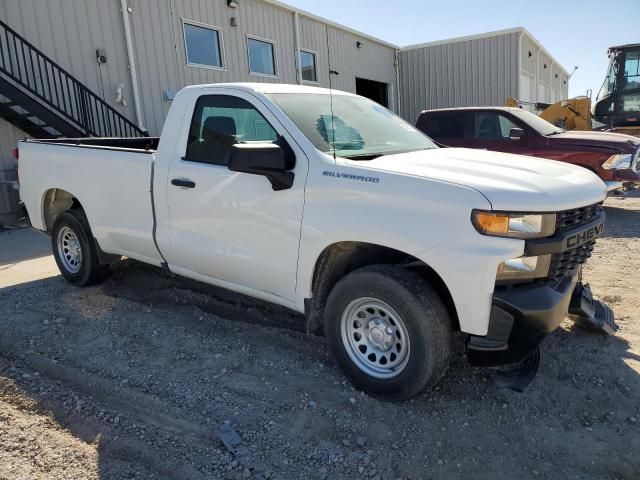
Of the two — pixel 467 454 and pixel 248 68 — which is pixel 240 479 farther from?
pixel 248 68

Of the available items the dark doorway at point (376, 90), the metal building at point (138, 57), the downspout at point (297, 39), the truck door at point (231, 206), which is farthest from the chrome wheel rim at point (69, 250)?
the dark doorway at point (376, 90)

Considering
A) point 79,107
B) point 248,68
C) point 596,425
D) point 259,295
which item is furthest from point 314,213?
point 248,68

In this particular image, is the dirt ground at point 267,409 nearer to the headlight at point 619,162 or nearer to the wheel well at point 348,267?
the wheel well at point 348,267

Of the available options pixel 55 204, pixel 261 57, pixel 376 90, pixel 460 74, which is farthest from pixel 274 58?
pixel 55 204

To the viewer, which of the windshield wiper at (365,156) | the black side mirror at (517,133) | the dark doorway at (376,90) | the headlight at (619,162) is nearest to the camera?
the windshield wiper at (365,156)

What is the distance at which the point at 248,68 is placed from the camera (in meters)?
13.7

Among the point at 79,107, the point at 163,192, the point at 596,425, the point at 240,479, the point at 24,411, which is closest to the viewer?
the point at 240,479

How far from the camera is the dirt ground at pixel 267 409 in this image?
2551mm

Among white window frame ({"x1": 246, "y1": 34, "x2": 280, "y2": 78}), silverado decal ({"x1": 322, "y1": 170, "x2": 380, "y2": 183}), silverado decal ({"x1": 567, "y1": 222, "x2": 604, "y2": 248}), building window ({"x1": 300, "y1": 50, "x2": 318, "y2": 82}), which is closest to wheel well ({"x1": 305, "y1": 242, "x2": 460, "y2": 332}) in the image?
silverado decal ({"x1": 322, "y1": 170, "x2": 380, "y2": 183})

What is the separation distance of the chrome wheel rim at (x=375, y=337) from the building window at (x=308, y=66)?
545 inches

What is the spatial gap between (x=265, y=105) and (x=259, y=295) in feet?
4.44

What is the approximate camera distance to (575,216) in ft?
9.27

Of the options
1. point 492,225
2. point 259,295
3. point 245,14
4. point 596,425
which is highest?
point 245,14

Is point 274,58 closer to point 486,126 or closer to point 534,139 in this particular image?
point 486,126
